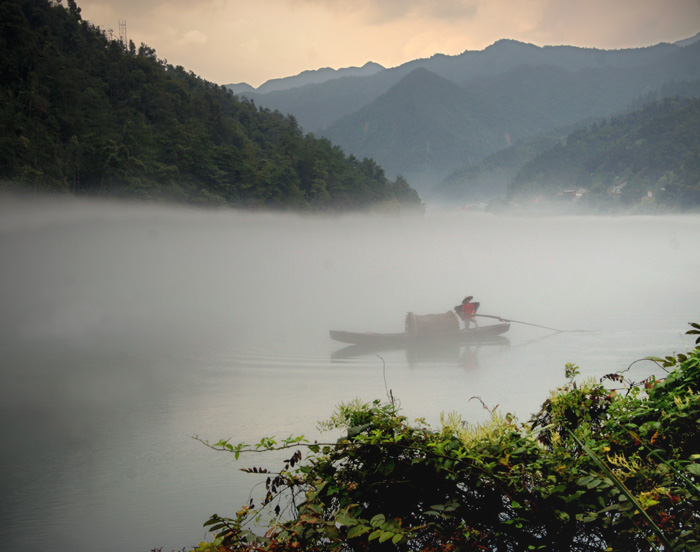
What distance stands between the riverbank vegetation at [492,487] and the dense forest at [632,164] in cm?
7738

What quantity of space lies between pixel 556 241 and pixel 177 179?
45.9 metres

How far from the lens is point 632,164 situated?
269 ft

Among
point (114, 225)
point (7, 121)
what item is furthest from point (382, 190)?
point (7, 121)

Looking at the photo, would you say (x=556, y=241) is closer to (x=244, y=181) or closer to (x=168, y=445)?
(x=244, y=181)

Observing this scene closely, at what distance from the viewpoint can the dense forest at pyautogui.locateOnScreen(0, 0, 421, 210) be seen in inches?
1452

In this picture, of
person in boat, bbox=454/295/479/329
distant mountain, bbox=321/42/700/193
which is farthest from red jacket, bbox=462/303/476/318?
distant mountain, bbox=321/42/700/193

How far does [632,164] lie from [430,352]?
265ft

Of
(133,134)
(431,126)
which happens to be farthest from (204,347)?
(431,126)

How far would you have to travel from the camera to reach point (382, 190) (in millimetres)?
76000

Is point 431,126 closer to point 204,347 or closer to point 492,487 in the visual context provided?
point 204,347

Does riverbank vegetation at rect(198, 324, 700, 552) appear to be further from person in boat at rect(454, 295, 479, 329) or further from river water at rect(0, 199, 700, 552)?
person in boat at rect(454, 295, 479, 329)

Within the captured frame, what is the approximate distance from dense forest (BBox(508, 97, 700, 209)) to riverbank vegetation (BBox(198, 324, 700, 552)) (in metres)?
77.4

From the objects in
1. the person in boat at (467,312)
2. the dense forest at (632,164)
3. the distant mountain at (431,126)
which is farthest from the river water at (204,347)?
the distant mountain at (431,126)

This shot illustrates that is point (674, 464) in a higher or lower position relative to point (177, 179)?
lower
